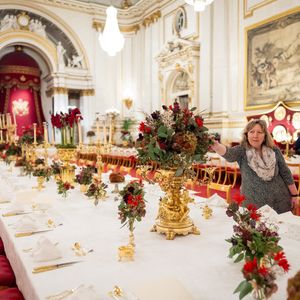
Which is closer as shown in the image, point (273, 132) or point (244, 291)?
point (244, 291)

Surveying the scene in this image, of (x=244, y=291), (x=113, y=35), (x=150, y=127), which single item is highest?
(x=113, y=35)

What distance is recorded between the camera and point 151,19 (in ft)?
50.2

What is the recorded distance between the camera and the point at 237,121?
36.1ft

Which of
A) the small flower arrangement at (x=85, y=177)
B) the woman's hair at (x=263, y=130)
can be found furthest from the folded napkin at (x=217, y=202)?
the small flower arrangement at (x=85, y=177)

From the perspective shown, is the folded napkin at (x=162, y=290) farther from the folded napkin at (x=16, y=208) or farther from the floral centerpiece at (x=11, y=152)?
the floral centerpiece at (x=11, y=152)

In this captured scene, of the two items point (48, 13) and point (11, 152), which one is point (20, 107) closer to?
point (48, 13)

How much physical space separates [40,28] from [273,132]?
37.6 feet

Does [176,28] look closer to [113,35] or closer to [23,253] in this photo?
[113,35]

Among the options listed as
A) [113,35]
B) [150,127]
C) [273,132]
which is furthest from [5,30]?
[150,127]

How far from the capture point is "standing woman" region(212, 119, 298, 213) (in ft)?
9.48

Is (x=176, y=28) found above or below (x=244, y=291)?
above

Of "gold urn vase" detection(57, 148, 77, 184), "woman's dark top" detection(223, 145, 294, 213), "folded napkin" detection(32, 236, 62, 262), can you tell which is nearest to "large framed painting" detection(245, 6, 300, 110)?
"woman's dark top" detection(223, 145, 294, 213)

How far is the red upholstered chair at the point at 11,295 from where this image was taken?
72.5 inches

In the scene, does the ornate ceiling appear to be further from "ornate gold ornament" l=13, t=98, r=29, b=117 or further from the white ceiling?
"ornate gold ornament" l=13, t=98, r=29, b=117
